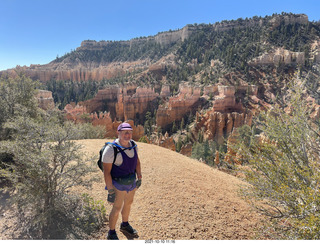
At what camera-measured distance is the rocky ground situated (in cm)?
415

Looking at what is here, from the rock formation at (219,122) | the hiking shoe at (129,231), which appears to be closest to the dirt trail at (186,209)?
the hiking shoe at (129,231)

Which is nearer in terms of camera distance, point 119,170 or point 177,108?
point 119,170

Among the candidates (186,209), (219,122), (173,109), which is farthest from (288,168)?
(173,109)

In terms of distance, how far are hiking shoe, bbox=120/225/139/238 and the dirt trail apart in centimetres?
13

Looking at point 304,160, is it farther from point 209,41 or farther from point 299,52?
point 209,41

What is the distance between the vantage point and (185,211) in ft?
15.8

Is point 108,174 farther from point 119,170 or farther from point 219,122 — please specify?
point 219,122

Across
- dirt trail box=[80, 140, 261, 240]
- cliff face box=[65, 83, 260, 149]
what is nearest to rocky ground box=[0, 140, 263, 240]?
dirt trail box=[80, 140, 261, 240]

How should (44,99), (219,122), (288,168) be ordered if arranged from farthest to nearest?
(44,99), (219,122), (288,168)

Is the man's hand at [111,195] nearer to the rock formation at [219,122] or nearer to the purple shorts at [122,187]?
the purple shorts at [122,187]

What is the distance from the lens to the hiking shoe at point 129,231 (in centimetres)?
386

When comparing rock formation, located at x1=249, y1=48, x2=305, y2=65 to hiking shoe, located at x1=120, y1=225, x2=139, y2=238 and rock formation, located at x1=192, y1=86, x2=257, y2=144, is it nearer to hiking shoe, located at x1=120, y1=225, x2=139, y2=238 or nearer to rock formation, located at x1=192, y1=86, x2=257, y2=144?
rock formation, located at x1=192, y1=86, x2=257, y2=144

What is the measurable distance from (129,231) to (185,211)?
1586 millimetres

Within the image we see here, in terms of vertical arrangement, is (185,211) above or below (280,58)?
below
